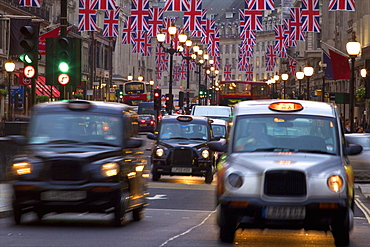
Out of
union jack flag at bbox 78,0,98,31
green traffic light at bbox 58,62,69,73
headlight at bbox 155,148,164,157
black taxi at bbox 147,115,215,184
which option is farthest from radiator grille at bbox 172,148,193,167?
union jack flag at bbox 78,0,98,31

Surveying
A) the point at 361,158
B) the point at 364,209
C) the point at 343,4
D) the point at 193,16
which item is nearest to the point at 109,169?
the point at 364,209

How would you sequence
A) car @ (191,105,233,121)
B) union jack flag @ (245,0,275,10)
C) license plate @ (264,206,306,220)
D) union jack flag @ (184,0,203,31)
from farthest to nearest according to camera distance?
union jack flag @ (184,0,203,31) → union jack flag @ (245,0,275,10) → car @ (191,105,233,121) → license plate @ (264,206,306,220)

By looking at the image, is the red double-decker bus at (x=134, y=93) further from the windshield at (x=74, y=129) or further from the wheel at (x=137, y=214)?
the windshield at (x=74, y=129)

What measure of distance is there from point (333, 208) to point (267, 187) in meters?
0.82

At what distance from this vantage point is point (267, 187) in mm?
9930

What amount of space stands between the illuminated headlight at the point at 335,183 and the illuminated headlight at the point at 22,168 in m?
4.32

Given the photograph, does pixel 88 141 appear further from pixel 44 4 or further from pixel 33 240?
pixel 44 4

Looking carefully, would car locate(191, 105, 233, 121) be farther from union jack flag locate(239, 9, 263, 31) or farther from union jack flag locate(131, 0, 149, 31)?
union jack flag locate(131, 0, 149, 31)

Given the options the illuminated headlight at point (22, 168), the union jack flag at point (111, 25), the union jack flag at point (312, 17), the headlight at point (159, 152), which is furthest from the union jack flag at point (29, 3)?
the illuminated headlight at point (22, 168)

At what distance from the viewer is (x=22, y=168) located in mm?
11820

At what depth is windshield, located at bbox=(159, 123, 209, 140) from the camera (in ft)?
78.2

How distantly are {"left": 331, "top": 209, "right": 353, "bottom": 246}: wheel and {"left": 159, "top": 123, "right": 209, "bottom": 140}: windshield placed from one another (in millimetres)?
13432

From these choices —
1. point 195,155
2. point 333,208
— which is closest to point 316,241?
point 333,208

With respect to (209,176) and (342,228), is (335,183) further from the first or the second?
(209,176)
